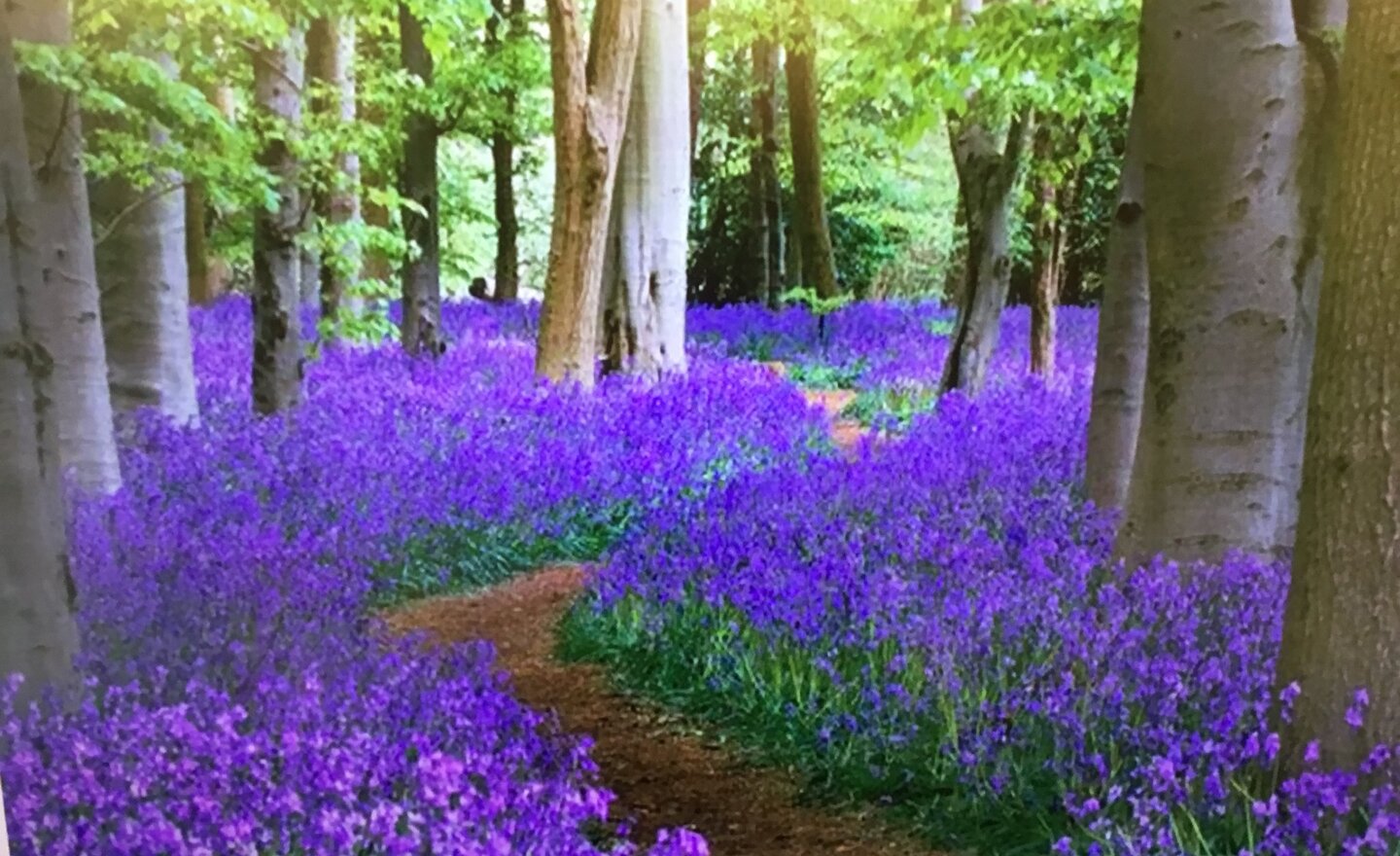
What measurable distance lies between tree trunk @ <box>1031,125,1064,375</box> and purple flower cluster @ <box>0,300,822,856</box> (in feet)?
9.92

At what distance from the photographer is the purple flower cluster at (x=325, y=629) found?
9.05 ft

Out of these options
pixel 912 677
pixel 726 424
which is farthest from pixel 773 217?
pixel 912 677

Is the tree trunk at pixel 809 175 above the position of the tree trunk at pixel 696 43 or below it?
below

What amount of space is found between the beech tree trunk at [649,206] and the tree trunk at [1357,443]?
26.6 ft

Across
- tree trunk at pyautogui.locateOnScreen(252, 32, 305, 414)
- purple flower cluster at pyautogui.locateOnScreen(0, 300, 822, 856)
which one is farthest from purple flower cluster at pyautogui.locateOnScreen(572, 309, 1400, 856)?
tree trunk at pyautogui.locateOnScreen(252, 32, 305, 414)

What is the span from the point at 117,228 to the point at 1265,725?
717 cm

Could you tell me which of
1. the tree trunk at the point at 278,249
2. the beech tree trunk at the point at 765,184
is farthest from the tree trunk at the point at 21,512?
the beech tree trunk at the point at 765,184


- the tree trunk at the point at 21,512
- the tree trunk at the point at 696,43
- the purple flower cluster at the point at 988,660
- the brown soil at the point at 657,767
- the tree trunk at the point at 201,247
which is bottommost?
the brown soil at the point at 657,767

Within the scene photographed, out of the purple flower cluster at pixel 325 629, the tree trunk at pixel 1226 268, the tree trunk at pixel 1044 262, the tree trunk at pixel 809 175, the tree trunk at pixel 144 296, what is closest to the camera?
the purple flower cluster at pixel 325 629

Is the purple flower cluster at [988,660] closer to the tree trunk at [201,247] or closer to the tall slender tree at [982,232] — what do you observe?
the tall slender tree at [982,232]

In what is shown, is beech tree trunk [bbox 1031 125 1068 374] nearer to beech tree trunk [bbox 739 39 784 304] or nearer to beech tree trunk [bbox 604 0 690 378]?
beech tree trunk [bbox 604 0 690 378]

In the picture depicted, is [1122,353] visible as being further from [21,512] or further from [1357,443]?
[21,512]

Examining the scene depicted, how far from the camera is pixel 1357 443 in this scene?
2.97m

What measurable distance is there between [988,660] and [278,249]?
19.7 feet
